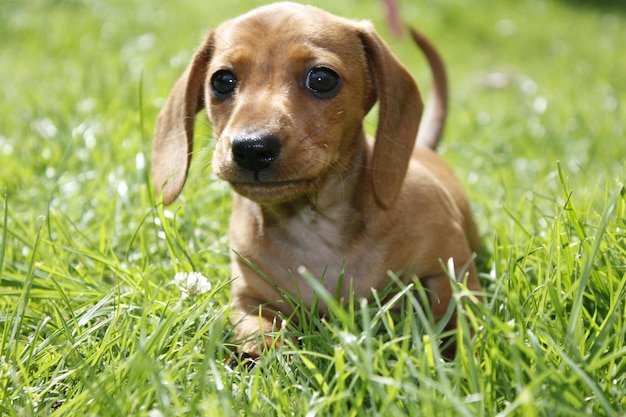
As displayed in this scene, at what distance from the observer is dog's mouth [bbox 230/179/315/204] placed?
246cm

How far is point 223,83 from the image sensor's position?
281cm

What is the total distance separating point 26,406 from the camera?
204cm

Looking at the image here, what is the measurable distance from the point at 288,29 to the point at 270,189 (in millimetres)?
608

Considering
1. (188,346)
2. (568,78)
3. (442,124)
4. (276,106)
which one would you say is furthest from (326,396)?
(568,78)

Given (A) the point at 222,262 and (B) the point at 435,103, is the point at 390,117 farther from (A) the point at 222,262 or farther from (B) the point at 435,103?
(B) the point at 435,103

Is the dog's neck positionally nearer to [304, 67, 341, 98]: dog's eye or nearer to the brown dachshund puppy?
the brown dachshund puppy

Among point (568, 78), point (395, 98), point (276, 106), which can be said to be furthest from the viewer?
point (568, 78)

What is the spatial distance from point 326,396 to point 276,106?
3.14ft

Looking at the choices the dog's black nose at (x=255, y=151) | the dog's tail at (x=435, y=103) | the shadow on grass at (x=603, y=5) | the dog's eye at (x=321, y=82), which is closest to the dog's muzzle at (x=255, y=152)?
the dog's black nose at (x=255, y=151)

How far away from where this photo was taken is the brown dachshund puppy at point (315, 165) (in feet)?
8.48

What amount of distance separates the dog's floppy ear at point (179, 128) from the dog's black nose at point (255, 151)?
67 centimetres

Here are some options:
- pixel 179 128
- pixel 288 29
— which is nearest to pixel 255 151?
pixel 288 29

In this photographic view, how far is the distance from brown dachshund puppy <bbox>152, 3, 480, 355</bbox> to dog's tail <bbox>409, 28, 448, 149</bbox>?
112cm

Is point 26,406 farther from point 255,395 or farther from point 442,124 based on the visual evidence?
point 442,124
